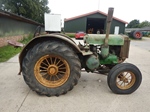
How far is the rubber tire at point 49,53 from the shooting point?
98.0 inches

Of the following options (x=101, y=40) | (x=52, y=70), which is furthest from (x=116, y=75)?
(x=52, y=70)

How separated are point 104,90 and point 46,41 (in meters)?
1.58

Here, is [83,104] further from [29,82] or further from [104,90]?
[29,82]

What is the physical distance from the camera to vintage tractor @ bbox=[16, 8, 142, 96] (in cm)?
251

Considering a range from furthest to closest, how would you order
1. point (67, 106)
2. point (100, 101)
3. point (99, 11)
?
point (99, 11)
point (100, 101)
point (67, 106)

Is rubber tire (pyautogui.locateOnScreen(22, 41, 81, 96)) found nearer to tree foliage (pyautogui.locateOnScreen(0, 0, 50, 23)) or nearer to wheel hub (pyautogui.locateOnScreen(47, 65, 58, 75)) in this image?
wheel hub (pyautogui.locateOnScreen(47, 65, 58, 75))

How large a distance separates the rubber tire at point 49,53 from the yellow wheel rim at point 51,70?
65 mm

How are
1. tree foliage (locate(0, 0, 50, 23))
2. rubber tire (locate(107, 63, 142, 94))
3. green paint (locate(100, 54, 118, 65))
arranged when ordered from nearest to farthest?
rubber tire (locate(107, 63, 142, 94))
green paint (locate(100, 54, 118, 65))
tree foliage (locate(0, 0, 50, 23))

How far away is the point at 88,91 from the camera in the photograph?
2900mm

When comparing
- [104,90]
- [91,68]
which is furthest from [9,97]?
[104,90]

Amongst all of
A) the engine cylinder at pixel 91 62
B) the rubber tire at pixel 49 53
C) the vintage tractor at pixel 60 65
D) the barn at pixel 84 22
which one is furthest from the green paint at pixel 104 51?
the barn at pixel 84 22

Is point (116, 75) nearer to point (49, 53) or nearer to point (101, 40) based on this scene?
point (101, 40)

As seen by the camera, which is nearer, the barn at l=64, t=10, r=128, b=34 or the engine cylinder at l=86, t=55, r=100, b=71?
the engine cylinder at l=86, t=55, r=100, b=71

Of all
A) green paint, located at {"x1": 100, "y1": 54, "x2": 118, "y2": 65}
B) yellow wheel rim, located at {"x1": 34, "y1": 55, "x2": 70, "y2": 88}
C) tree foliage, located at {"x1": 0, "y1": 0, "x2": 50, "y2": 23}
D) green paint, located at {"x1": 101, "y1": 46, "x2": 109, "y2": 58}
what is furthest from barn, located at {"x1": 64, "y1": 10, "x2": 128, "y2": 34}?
yellow wheel rim, located at {"x1": 34, "y1": 55, "x2": 70, "y2": 88}
